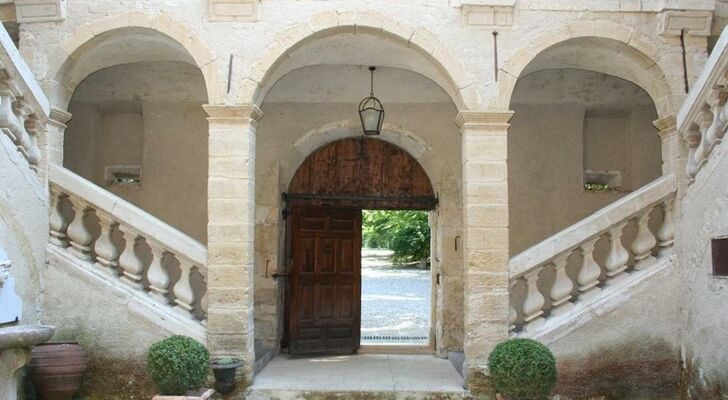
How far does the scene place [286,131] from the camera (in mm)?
7508

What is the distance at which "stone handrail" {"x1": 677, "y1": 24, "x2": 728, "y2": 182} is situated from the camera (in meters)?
4.76

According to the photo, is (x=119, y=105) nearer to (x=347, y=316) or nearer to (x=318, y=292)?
(x=318, y=292)

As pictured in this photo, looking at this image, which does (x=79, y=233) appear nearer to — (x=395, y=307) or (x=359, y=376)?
(x=359, y=376)

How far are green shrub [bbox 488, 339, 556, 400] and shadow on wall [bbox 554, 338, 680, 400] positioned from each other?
2.30 feet

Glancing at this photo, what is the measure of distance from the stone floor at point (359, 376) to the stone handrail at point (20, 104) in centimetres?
291

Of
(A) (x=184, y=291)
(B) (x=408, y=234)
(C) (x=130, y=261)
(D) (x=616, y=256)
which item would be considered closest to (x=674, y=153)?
(D) (x=616, y=256)

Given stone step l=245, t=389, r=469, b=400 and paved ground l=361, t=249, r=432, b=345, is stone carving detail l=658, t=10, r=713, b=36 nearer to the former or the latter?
stone step l=245, t=389, r=469, b=400

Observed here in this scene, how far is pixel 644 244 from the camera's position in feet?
18.2

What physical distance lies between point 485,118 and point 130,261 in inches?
136

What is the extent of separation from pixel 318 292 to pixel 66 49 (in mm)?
3989

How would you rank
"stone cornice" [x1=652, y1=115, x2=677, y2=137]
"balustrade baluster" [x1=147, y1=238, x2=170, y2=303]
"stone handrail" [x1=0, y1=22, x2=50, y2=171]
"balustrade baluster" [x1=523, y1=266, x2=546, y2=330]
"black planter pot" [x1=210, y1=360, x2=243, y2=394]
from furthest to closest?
"stone cornice" [x1=652, y1=115, x2=677, y2=137]
"balustrade baluster" [x1=523, y1=266, x2=546, y2=330]
"balustrade baluster" [x1=147, y1=238, x2=170, y2=303]
"black planter pot" [x1=210, y1=360, x2=243, y2=394]
"stone handrail" [x1=0, y1=22, x2=50, y2=171]

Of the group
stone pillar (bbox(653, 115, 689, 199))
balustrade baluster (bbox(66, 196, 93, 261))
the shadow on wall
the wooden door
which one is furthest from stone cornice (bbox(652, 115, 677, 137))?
balustrade baluster (bbox(66, 196, 93, 261))

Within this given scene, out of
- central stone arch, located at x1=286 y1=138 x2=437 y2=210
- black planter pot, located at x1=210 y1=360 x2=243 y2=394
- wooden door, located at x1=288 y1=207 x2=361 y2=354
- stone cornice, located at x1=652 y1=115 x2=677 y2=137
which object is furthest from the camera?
central stone arch, located at x1=286 y1=138 x2=437 y2=210

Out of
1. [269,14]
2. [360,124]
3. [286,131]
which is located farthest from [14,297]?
[360,124]
